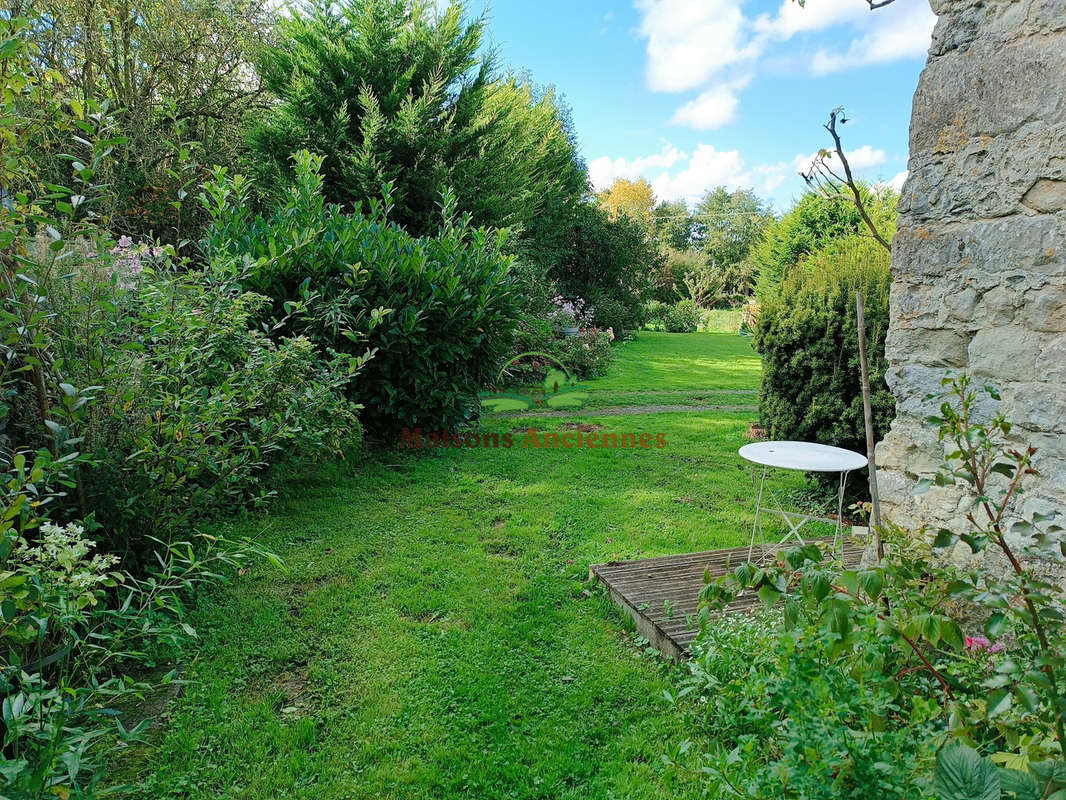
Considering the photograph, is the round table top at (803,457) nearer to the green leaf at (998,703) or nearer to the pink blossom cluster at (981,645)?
the pink blossom cluster at (981,645)

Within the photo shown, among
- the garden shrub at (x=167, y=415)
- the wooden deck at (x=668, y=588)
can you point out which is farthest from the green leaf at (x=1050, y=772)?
the garden shrub at (x=167, y=415)

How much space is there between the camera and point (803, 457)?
3377mm

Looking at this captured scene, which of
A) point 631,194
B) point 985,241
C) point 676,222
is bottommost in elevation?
point 985,241

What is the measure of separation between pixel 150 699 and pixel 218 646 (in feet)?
1.20

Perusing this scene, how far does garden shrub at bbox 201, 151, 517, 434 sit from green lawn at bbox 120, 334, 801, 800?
0.89 meters

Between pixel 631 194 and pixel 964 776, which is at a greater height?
pixel 631 194

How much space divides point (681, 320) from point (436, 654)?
20561mm

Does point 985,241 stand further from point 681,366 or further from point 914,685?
point 681,366

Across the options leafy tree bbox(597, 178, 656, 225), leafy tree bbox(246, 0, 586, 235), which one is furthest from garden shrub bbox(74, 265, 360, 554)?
leafy tree bbox(597, 178, 656, 225)

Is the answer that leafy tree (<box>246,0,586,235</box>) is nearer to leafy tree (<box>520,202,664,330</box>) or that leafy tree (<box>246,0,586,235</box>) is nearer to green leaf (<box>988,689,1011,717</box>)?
green leaf (<box>988,689,1011,717</box>)

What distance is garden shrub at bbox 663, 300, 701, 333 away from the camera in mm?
22047

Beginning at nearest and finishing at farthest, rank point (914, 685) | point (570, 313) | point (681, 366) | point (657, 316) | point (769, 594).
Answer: point (769, 594) < point (914, 685) < point (681, 366) < point (570, 313) < point (657, 316)

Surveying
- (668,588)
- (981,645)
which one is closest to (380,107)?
(668,588)

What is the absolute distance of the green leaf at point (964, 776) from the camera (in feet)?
3.58
